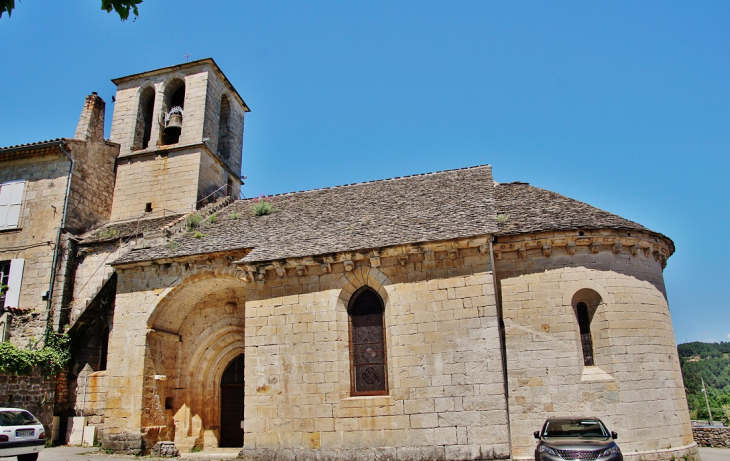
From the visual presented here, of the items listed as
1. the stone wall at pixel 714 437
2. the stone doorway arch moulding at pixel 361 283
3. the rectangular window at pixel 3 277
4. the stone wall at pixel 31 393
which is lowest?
the stone wall at pixel 714 437

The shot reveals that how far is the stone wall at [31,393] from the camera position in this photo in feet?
47.8

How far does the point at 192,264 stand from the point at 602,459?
1027 cm

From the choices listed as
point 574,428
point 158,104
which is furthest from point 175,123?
point 574,428

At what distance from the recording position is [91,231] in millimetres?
17844

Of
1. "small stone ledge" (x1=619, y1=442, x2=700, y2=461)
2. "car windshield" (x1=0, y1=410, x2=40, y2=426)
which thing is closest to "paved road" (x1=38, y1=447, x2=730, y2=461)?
"car windshield" (x1=0, y1=410, x2=40, y2=426)

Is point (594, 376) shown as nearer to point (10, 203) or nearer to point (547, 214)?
point (547, 214)

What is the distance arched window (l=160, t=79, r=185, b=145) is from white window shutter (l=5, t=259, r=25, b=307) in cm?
663

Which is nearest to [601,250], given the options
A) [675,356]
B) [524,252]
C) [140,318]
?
[524,252]

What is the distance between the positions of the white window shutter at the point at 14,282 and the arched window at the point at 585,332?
16.1m

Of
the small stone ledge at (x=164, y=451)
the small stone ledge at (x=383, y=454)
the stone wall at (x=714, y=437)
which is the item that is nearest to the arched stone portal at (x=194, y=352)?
the small stone ledge at (x=164, y=451)

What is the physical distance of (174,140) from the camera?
20766 mm

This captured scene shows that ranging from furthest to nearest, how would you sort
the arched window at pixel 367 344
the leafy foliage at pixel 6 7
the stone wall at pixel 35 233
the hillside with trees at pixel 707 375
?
the hillside with trees at pixel 707 375 → the stone wall at pixel 35 233 → the arched window at pixel 367 344 → the leafy foliage at pixel 6 7

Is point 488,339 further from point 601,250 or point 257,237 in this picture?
point 257,237

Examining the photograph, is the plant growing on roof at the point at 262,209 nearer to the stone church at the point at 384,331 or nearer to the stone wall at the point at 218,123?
the stone church at the point at 384,331
